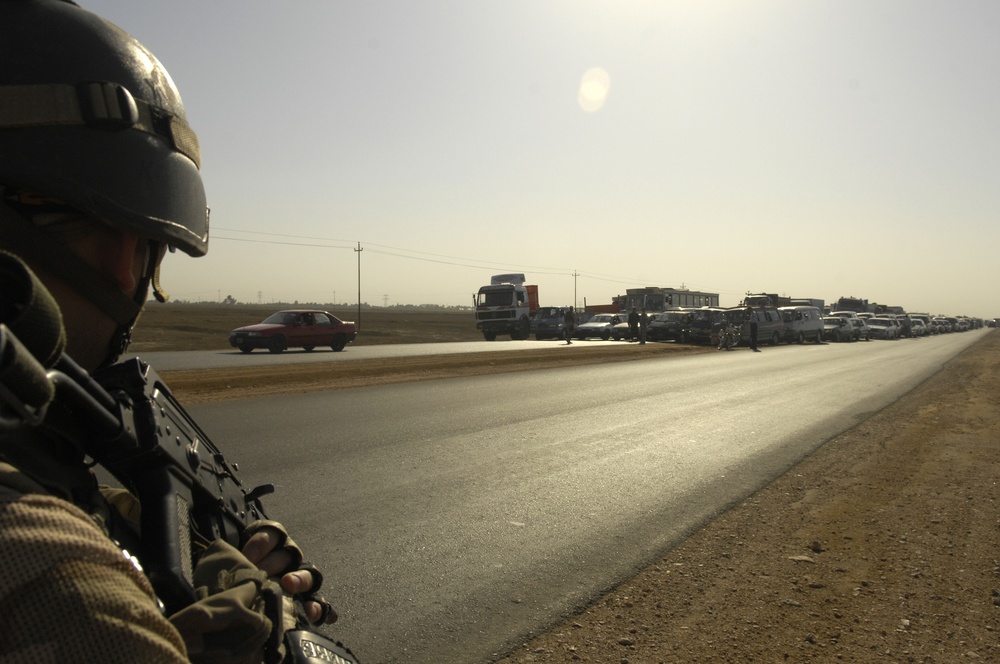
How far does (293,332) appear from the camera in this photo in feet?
92.4

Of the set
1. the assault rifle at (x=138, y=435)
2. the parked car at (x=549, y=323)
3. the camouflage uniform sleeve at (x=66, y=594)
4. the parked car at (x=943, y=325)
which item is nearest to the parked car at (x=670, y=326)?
the parked car at (x=549, y=323)

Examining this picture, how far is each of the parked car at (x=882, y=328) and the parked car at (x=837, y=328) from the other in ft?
23.7

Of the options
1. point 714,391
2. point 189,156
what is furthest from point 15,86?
point 714,391

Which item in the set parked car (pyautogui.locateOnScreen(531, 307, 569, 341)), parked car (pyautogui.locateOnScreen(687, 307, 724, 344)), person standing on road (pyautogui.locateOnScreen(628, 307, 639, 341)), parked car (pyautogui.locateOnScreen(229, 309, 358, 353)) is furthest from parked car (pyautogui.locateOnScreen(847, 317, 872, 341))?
parked car (pyautogui.locateOnScreen(229, 309, 358, 353))

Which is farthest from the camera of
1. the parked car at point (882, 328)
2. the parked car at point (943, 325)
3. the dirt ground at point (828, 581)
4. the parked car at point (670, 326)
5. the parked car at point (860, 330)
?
the parked car at point (943, 325)

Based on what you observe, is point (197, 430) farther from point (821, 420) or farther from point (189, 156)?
point (821, 420)

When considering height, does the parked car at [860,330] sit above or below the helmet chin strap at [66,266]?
below

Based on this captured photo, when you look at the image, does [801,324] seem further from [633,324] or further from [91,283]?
[91,283]

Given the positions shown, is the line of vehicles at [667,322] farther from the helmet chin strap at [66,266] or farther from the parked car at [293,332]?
the helmet chin strap at [66,266]

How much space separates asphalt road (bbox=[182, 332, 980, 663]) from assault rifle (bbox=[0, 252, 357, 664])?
2200mm

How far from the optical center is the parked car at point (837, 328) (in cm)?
4922

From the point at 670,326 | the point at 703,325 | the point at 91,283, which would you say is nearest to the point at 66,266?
the point at 91,283

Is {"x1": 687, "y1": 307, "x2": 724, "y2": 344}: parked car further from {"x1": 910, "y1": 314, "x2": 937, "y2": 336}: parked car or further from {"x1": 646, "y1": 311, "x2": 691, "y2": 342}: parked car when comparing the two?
{"x1": 910, "y1": 314, "x2": 937, "y2": 336}: parked car

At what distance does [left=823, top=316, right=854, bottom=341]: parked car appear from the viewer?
49.2 m
